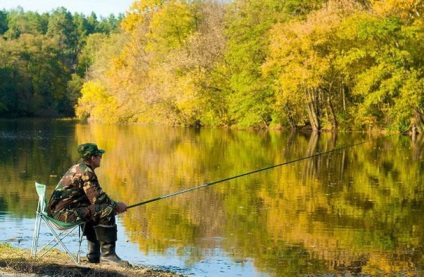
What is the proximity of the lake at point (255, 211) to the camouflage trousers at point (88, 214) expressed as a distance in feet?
5.08

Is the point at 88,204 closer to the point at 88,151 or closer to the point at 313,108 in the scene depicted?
the point at 88,151

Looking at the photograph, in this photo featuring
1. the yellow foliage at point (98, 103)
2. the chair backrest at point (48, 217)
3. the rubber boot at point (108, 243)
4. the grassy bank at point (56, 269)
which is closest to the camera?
the grassy bank at point (56, 269)

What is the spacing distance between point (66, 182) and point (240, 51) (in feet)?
144

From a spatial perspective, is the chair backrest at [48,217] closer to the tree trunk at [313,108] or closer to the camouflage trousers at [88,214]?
the camouflage trousers at [88,214]

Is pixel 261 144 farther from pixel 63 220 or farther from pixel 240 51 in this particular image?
pixel 63 220

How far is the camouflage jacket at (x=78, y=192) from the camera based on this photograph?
8.44 meters

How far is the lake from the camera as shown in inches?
410

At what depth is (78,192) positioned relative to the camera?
8.50 m

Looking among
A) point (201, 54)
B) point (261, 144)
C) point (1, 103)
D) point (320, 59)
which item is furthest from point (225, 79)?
point (1, 103)

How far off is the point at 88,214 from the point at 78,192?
0.28 m

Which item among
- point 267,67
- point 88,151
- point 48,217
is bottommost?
point 48,217

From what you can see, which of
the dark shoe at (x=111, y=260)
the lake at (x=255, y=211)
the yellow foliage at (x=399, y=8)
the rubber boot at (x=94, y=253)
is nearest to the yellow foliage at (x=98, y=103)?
the yellow foliage at (x=399, y=8)

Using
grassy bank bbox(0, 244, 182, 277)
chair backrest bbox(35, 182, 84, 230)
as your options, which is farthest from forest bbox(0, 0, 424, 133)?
chair backrest bbox(35, 182, 84, 230)

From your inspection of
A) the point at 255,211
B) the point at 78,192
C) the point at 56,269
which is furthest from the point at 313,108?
the point at 56,269
